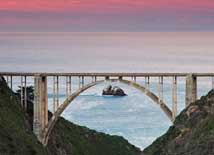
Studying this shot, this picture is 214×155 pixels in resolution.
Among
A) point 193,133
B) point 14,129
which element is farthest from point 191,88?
point 14,129

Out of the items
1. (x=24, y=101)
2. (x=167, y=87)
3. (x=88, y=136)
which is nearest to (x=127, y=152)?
(x=88, y=136)

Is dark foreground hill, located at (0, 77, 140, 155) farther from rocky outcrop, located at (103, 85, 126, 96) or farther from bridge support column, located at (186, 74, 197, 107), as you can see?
rocky outcrop, located at (103, 85, 126, 96)

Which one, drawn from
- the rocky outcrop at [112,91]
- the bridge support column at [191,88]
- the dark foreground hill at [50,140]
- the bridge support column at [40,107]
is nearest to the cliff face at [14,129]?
the dark foreground hill at [50,140]

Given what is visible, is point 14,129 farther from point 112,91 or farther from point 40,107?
point 112,91

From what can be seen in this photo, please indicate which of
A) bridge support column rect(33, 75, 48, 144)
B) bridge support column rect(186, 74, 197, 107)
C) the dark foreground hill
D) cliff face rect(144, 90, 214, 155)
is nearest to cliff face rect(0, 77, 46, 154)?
the dark foreground hill

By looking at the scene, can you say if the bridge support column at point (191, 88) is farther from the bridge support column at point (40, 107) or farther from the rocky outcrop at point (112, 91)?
the rocky outcrop at point (112, 91)

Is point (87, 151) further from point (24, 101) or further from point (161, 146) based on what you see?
point (161, 146)
